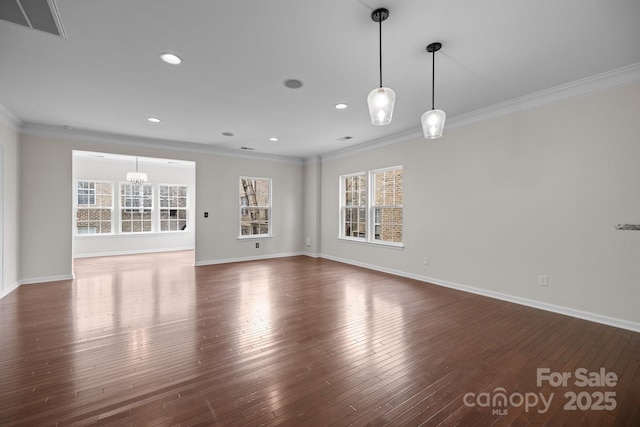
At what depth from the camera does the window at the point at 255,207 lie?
7.05 metres

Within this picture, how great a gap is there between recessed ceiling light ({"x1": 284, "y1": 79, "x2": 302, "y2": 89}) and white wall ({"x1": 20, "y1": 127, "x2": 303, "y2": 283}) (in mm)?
3832

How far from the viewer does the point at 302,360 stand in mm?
2328

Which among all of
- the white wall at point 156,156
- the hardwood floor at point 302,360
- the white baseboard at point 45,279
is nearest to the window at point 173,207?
the white wall at point 156,156

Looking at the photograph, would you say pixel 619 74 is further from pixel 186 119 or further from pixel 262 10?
pixel 186 119

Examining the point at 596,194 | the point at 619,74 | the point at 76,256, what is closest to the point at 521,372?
the point at 596,194

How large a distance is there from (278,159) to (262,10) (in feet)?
17.7

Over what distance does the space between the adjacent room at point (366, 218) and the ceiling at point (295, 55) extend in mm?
24

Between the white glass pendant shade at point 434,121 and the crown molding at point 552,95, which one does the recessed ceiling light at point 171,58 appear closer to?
the white glass pendant shade at point 434,121

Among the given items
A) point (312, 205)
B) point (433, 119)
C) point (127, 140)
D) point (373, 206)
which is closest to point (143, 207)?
point (127, 140)

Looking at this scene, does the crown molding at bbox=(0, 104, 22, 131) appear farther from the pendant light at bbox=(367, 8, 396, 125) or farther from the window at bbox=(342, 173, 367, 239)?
the window at bbox=(342, 173, 367, 239)

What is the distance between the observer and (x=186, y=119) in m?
4.46

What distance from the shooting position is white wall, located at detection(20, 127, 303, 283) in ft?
15.5

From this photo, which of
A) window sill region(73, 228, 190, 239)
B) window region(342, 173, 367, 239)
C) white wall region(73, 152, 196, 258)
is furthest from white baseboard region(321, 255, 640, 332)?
Answer: window sill region(73, 228, 190, 239)

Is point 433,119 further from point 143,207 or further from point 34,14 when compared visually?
point 143,207
